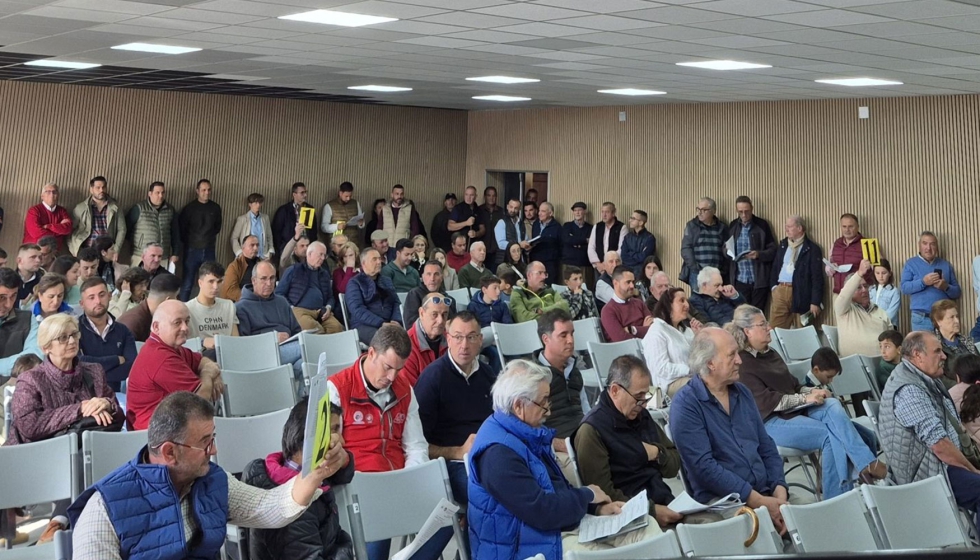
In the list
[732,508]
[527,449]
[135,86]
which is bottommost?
[732,508]

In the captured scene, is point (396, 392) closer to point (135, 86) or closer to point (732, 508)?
point (732, 508)

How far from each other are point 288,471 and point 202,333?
12.7ft

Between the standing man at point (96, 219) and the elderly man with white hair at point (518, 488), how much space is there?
345 inches

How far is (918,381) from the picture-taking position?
5074 mm

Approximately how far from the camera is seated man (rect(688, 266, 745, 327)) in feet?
27.9

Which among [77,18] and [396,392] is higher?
[77,18]

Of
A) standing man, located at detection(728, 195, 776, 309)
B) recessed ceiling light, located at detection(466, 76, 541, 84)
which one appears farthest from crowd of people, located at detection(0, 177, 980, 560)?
recessed ceiling light, located at detection(466, 76, 541, 84)

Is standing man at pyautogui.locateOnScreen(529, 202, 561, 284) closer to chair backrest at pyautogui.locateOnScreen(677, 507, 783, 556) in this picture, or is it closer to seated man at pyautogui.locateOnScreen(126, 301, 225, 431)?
seated man at pyautogui.locateOnScreen(126, 301, 225, 431)

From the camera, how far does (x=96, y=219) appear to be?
1168 centimetres

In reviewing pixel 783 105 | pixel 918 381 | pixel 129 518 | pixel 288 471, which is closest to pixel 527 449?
pixel 288 471

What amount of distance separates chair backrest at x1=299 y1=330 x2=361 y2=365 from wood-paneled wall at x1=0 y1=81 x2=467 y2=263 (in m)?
6.25

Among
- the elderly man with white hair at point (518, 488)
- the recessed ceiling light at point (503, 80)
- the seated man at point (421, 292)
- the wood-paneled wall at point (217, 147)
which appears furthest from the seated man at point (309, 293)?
the elderly man with white hair at point (518, 488)

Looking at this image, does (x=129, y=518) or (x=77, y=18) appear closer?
(x=129, y=518)

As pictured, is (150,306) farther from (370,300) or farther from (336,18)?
(370,300)
